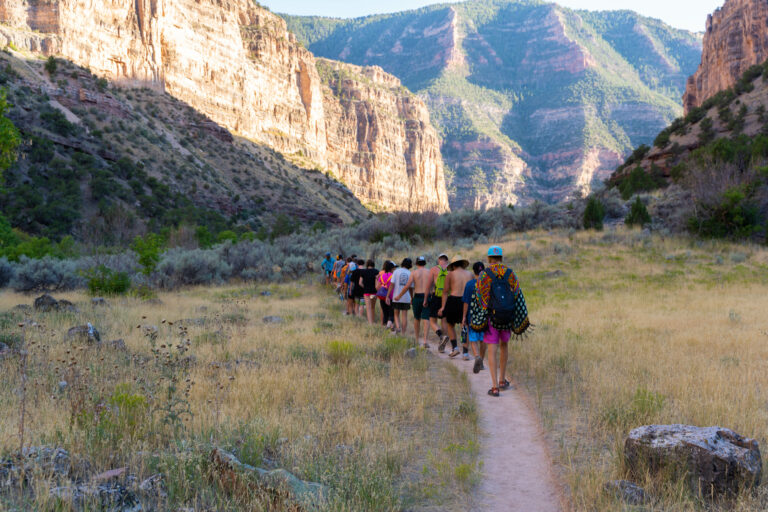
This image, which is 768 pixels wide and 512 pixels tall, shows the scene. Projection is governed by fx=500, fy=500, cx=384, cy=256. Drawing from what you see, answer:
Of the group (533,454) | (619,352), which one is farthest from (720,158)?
(533,454)

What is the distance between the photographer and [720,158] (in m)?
28.8

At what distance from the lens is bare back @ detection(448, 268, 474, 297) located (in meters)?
9.68

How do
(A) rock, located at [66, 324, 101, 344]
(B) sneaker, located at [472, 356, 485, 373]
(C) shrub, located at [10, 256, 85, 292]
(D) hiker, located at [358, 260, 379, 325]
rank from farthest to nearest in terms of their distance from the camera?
(C) shrub, located at [10, 256, 85, 292] → (D) hiker, located at [358, 260, 379, 325] → (A) rock, located at [66, 324, 101, 344] → (B) sneaker, located at [472, 356, 485, 373]

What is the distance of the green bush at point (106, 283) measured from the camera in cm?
1702

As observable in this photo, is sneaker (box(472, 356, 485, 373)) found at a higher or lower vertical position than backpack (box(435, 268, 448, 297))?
lower

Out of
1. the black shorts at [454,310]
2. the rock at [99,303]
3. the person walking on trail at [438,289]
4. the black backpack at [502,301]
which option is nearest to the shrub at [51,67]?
the rock at [99,303]

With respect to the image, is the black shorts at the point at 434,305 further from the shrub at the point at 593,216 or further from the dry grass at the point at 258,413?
the shrub at the point at 593,216

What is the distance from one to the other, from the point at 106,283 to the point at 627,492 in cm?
1753

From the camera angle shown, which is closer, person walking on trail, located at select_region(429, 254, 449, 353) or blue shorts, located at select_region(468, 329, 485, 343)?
blue shorts, located at select_region(468, 329, 485, 343)

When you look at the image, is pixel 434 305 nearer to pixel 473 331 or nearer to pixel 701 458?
pixel 473 331

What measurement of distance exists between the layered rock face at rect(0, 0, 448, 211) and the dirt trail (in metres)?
45.4

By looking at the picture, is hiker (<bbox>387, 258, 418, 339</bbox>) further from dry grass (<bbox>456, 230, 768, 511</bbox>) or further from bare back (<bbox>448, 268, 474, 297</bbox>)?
dry grass (<bbox>456, 230, 768, 511</bbox>)

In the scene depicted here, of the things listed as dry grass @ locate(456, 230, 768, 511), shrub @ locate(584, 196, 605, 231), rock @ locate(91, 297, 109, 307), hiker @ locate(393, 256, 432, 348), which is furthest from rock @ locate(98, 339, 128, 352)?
shrub @ locate(584, 196, 605, 231)

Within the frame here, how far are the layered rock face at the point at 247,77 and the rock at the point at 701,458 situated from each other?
1868 inches
